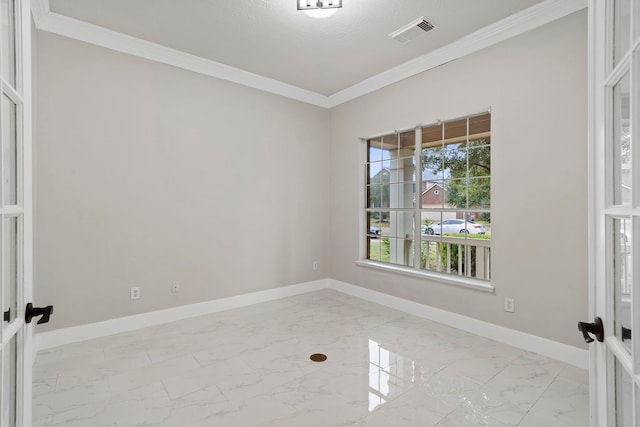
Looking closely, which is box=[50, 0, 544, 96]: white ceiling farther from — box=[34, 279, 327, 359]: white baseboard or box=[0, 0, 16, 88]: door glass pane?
box=[34, 279, 327, 359]: white baseboard

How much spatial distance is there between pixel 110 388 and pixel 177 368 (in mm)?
432

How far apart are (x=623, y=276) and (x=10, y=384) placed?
1.92 meters

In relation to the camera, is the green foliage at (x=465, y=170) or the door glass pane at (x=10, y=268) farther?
the green foliage at (x=465, y=170)

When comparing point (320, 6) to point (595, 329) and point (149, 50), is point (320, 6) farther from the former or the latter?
point (595, 329)

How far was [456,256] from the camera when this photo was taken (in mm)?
3658

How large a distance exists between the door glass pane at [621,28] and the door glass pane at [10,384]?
202 cm

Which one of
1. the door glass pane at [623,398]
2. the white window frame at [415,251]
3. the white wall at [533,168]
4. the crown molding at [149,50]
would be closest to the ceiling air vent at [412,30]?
the white wall at [533,168]

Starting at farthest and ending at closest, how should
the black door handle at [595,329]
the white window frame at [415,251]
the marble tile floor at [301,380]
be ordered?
the white window frame at [415,251] < the marble tile floor at [301,380] < the black door handle at [595,329]

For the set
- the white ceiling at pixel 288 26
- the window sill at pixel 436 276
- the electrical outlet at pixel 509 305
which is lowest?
the electrical outlet at pixel 509 305

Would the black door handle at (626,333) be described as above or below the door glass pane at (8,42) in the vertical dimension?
below

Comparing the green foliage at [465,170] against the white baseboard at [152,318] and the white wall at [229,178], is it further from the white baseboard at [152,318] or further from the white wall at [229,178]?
the white baseboard at [152,318]

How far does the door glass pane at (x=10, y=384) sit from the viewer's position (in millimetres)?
917

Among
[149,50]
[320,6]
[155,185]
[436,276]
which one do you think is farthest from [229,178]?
[436,276]

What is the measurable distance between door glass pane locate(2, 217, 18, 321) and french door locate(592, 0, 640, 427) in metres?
1.79
